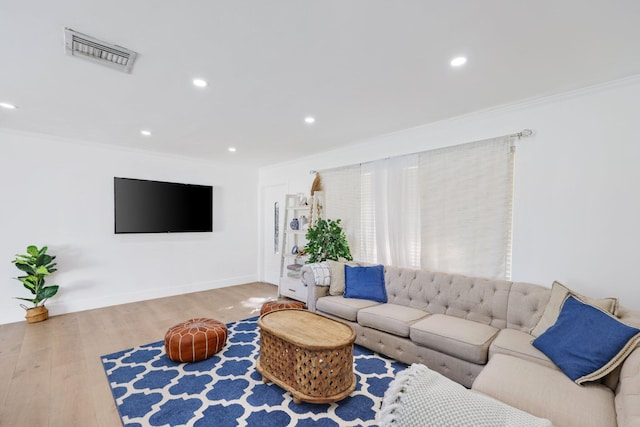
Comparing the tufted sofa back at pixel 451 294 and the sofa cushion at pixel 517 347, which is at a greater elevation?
the tufted sofa back at pixel 451 294

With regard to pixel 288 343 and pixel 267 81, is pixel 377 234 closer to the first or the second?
pixel 288 343

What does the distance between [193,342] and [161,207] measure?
2894 millimetres

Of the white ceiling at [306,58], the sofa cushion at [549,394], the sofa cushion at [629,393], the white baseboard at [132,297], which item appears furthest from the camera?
the white baseboard at [132,297]

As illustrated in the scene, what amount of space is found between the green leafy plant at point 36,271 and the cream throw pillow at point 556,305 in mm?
5342

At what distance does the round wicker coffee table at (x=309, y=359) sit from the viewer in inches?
82.1

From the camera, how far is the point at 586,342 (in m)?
1.74

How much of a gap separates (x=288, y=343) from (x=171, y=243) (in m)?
3.70

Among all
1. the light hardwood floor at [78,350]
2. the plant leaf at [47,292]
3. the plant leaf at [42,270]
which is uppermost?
the plant leaf at [42,270]

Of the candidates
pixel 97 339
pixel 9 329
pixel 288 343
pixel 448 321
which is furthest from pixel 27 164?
pixel 448 321

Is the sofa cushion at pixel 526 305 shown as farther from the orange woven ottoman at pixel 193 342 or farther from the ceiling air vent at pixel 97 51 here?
the ceiling air vent at pixel 97 51

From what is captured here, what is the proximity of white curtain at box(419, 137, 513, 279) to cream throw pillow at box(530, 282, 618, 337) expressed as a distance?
579 millimetres

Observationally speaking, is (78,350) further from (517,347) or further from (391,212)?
(517,347)

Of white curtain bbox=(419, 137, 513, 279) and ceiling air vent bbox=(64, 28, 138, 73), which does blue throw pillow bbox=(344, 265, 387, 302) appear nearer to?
white curtain bbox=(419, 137, 513, 279)

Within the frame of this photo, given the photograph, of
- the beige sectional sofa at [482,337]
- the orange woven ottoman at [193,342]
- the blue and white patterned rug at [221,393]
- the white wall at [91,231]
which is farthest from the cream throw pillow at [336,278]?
the white wall at [91,231]
